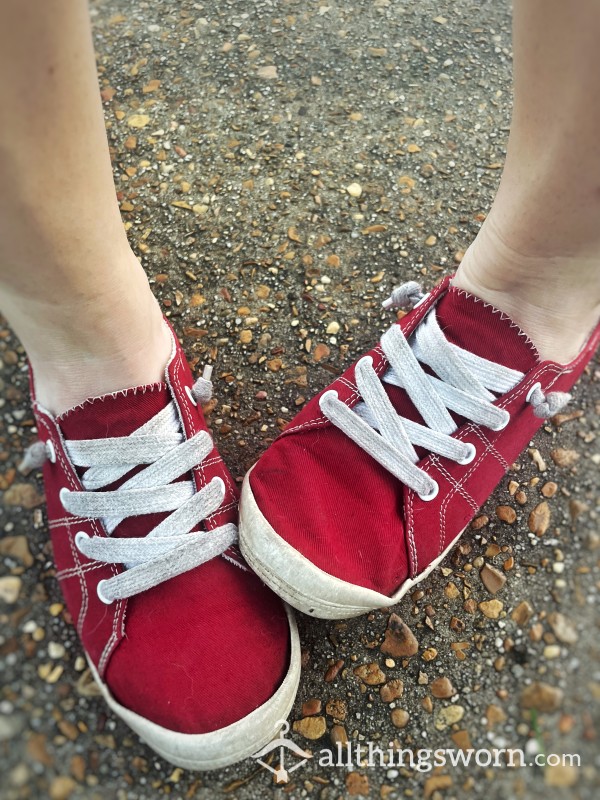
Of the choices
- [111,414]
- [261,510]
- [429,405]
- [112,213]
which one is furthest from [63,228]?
[429,405]

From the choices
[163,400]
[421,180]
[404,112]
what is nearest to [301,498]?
[163,400]

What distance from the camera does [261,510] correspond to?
0.75m

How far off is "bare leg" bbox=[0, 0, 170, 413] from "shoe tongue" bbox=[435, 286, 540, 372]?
0.39 meters

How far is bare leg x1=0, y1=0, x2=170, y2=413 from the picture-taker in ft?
1.73

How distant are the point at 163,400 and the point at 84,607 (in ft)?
0.89

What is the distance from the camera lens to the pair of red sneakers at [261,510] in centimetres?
72

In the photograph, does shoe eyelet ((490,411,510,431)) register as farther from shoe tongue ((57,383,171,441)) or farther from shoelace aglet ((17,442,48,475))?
shoelace aglet ((17,442,48,475))

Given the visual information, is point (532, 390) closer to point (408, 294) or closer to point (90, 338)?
point (408, 294)

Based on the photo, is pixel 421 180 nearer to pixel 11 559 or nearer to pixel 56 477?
pixel 56 477

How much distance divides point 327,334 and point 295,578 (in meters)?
0.47

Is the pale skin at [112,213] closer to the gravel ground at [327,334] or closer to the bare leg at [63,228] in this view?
the bare leg at [63,228]

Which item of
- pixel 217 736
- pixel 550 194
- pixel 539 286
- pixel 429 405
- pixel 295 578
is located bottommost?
pixel 217 736

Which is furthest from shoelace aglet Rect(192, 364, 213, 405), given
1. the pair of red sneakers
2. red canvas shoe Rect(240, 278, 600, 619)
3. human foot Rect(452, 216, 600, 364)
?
human foot Rect(452, 216, 600, 364)

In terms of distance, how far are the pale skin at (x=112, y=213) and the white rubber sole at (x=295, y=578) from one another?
24cm
